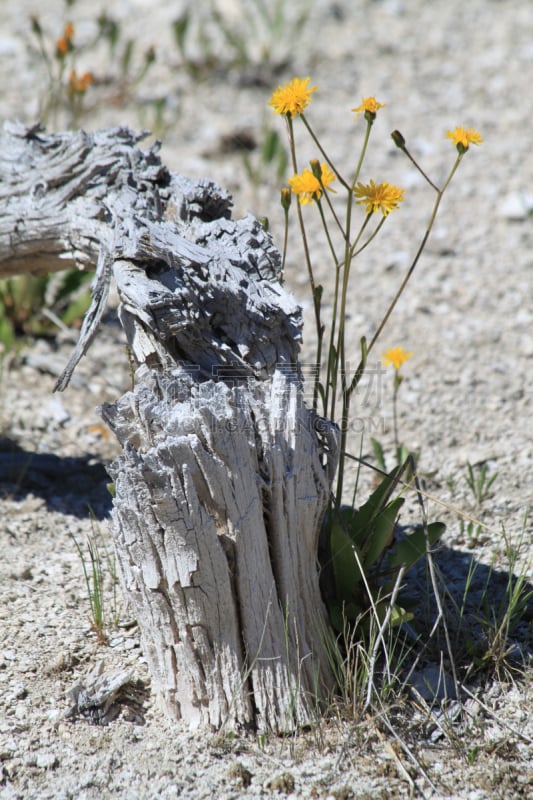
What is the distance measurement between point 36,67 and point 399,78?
2.83 metres

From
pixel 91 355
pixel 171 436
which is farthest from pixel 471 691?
pixel 91 355

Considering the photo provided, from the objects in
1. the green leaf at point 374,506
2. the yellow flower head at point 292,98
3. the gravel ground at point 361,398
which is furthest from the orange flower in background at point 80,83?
the green leaf at point 374,506

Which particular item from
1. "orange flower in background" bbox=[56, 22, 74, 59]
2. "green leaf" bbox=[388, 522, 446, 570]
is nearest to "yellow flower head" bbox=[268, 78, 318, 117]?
"green leaf" bbox=[388, 522, 446, 570]

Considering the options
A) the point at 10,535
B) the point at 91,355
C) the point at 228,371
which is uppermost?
the point at 91,355

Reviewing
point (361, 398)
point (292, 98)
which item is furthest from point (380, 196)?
point (361, 398)

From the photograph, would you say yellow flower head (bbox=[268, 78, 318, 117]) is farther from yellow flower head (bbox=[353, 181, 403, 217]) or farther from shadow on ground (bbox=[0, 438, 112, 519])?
shadow on ground (bbox=[0, 438, 112, 519])

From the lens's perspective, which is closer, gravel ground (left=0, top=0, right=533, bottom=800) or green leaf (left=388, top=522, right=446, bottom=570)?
gravel ground (left=0, top=0, right=533, bottom=800)

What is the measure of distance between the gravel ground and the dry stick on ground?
0.18 meters

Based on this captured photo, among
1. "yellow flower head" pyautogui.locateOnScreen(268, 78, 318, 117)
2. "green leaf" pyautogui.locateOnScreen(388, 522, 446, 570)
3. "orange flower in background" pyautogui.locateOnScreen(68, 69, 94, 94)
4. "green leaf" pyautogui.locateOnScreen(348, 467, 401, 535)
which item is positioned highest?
"orange flower in background" pyautogui.locateOnScreen(68, 69, 94, 94)

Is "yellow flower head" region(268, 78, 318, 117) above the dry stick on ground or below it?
above

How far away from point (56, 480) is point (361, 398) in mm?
1457

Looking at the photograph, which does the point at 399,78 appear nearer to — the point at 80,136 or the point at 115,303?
the point at 115,303

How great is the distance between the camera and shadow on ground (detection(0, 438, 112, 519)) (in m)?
3.20

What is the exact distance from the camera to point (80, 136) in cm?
286
